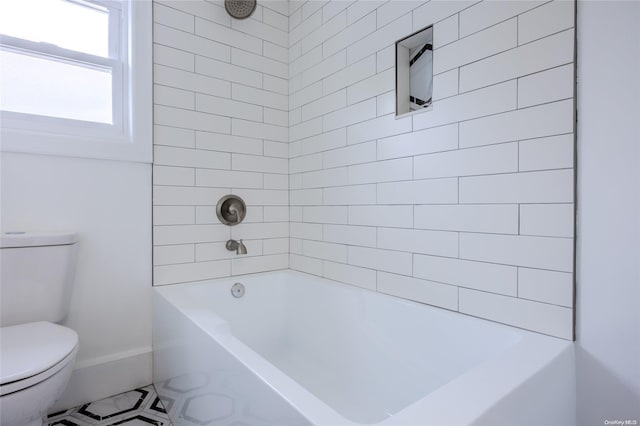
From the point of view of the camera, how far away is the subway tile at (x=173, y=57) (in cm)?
184

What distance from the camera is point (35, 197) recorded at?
5.03 ft

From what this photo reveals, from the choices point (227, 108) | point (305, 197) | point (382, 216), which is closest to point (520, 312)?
point (382, 216)

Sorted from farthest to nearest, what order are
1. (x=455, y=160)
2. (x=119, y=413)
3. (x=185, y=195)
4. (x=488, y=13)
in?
(x=185, y=195) → (x=119, y=413) → (x=455, y=160) → (x=488, y=13)

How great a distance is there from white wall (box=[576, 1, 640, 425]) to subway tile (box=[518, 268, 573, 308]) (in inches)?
1.3

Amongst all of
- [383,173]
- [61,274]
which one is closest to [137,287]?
[61,274]

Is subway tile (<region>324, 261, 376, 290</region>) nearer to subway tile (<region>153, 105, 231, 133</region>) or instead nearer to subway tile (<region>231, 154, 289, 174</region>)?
subway tile (<region>231, 154, 289, 174</region>)

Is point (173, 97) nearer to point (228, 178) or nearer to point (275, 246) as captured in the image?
point (228, 178)

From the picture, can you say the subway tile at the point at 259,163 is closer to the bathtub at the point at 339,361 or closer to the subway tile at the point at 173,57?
the subway tile at the point at 173,57

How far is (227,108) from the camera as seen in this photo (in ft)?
6.79

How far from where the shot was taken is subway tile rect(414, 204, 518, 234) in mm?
1223

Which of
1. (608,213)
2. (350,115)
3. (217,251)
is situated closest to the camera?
(608,213)

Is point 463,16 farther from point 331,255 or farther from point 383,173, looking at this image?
point 331,255

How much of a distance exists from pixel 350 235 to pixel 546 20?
3.90 ft

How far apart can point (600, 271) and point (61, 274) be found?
6.60 ft
